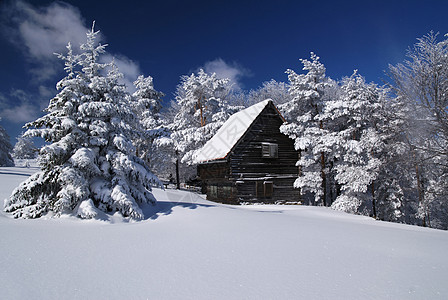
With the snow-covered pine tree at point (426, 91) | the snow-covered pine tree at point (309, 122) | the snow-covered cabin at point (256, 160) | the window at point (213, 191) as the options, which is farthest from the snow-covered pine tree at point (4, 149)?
the snow-covered pine tree at point (426, 91)

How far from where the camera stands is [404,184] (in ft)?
81.0

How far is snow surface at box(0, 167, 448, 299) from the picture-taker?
3.83 m

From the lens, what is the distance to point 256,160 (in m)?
21.5

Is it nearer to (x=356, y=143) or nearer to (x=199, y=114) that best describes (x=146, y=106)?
(x=199, y=114)

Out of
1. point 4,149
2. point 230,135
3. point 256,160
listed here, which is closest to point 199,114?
point 230,135

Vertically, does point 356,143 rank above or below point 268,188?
above

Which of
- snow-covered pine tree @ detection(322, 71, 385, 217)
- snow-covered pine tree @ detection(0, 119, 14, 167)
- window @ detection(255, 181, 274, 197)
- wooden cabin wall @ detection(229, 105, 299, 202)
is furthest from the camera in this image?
snow-covered pine tree @ detection(0, 119, 14, 167)

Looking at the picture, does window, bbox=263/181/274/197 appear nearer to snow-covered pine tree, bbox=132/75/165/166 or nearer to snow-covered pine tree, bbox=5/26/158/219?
snow-covered pine tree, bbox=5/26/158/219

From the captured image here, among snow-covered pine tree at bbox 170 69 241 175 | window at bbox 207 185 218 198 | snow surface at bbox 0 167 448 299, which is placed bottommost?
window at bbox 207 185 218 198

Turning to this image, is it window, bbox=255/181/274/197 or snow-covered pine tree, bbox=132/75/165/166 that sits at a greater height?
snow-covered pine tree, bbox=132/75/165/166

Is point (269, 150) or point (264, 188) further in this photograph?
point (269, 150)

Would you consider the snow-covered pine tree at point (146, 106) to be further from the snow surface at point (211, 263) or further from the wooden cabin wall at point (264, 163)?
the snow surface at point (211, 263)

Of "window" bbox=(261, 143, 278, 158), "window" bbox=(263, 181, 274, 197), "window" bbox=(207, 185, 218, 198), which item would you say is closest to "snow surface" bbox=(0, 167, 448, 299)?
"window" bbox=(263, 181, 274, 197)

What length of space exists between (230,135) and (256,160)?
3342 mm
